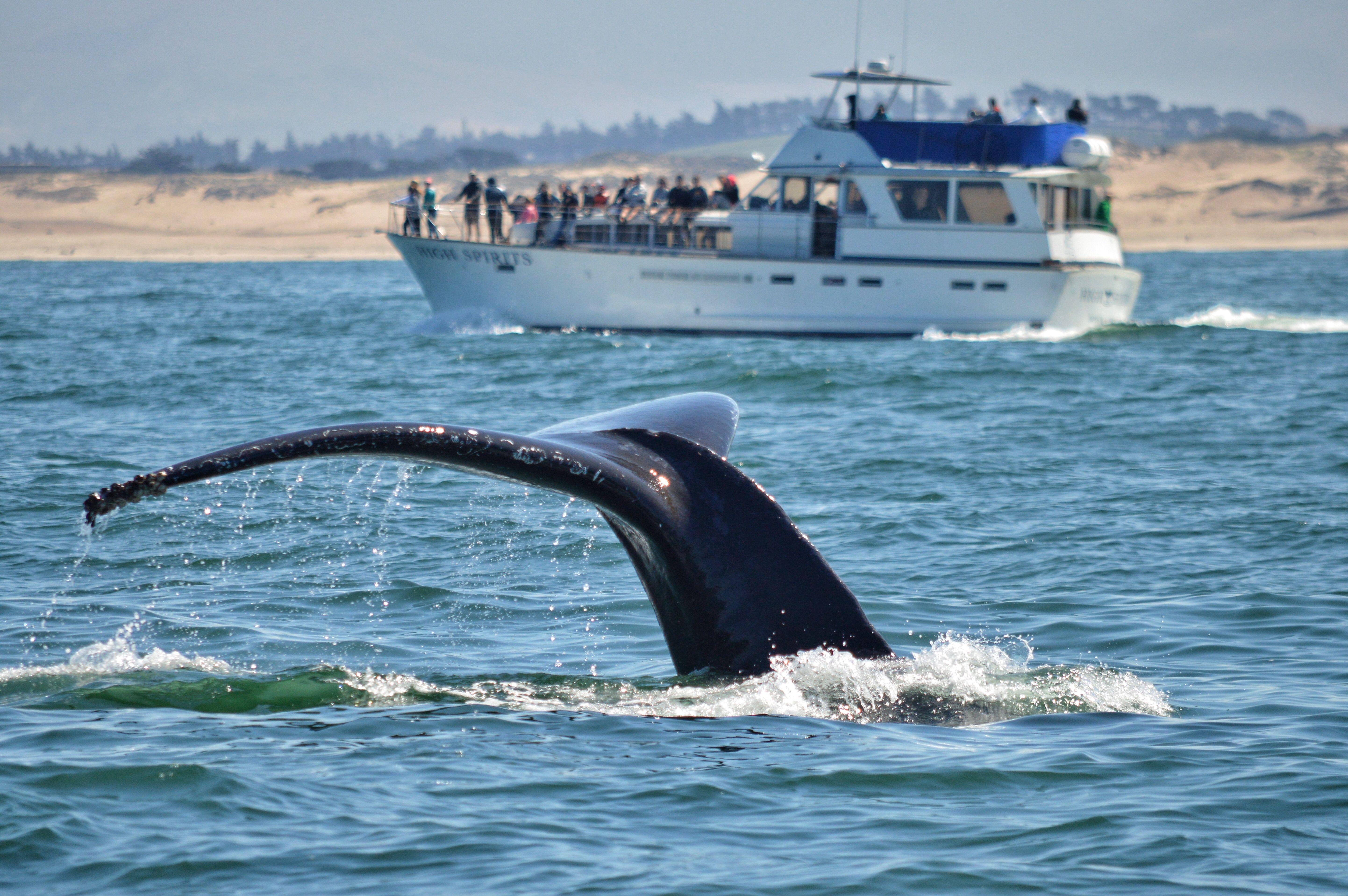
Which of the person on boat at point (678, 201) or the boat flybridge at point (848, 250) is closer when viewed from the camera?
the boat flybridge at point (848, 250)

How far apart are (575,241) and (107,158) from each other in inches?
6768

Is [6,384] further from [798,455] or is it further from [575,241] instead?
[575,241]

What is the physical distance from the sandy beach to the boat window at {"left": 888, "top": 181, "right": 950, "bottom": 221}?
61.5 meters

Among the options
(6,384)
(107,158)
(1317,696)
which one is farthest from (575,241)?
(107,158)

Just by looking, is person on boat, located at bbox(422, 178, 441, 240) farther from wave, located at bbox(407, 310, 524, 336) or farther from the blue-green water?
the blue-green water

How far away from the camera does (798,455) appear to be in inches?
580

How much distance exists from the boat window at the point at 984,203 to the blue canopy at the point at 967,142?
0.73 metres

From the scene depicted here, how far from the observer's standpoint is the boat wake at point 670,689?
576 cm

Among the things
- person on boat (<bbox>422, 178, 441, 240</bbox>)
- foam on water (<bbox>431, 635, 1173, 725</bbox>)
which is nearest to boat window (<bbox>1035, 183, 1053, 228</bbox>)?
person on boat (<bbox>422, 178, 441, 240</bbox>)

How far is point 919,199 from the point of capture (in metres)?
29.5

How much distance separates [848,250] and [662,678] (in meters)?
23.5

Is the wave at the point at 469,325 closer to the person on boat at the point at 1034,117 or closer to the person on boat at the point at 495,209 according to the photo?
the person on boat at the point at 495,209

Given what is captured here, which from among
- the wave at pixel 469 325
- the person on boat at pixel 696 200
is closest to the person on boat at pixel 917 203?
the person on boat at pixel 696 200

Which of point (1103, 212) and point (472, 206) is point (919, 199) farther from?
point (472, 206)
